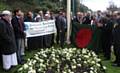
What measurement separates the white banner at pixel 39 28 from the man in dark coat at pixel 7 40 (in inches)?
201

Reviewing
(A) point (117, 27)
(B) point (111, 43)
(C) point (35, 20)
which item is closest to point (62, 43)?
(C) point (35, 20)

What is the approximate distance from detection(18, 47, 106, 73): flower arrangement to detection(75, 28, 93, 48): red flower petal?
739 centimetres

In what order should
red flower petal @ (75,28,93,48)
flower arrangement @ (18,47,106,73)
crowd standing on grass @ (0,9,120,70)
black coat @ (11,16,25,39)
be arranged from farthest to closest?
red flower petal @ (75,28,93,48), black coat @ (11,16,25,39), crowd standing on grass @ (0,9,120,70), flower arrangement @ (18,47,106,73)

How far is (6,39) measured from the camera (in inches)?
450

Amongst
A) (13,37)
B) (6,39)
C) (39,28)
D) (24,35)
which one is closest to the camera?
(6,39)

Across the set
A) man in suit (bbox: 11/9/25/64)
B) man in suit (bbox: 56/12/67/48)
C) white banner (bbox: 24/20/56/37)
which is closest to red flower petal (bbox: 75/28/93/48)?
man in suit (bbox: 56/12/67/48)

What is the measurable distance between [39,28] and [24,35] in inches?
162

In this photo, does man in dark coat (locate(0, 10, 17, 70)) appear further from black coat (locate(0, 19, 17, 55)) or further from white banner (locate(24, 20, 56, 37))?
white banner (locate(24, 20, 56, 37))

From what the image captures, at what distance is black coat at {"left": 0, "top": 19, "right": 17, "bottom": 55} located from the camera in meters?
11.4

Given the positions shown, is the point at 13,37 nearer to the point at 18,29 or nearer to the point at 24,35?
the point at 18,29

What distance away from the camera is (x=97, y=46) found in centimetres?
1706

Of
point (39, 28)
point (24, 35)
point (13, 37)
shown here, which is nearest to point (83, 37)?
point (39, 28)

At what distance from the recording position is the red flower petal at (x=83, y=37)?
1733 centimetres

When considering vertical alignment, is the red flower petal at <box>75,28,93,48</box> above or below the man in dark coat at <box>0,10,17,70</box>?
below
